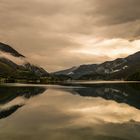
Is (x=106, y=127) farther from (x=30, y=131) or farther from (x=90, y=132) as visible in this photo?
(x=30, y=131)

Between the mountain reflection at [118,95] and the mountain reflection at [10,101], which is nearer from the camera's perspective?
the mountain reflection at [10,101]

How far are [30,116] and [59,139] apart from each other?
20.4m

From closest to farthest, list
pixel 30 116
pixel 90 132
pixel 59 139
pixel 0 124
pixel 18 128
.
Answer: pixel 59 139 < pixel 90 132 < pixel 18 128 < pixel 0 124 < pixel 30 116

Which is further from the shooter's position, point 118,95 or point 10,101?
point 118,95

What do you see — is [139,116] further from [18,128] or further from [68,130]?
[18,128]

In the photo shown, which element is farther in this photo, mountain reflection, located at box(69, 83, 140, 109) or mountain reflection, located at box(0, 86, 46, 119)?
mountain reflection, located at box(69, 83, 140, 109)

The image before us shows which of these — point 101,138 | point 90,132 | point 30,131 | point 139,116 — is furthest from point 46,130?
point 139,116

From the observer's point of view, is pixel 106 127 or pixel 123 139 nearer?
pixel 123 139

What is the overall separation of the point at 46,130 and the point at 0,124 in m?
8.27

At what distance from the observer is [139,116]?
5188 cm

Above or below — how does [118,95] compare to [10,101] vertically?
below

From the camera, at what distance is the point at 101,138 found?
32.9 metres

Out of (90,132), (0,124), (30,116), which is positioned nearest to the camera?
(90,132)

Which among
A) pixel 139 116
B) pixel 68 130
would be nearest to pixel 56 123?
pixel 68 130
